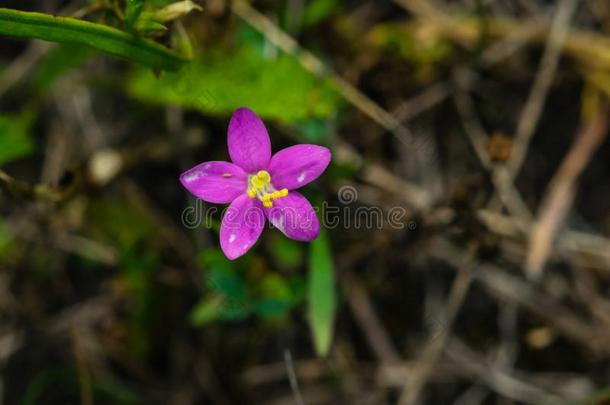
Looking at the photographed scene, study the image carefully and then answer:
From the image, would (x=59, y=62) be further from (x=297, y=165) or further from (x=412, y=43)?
(x=412, y=43)

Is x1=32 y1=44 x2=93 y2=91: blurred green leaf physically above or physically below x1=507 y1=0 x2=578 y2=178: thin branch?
above


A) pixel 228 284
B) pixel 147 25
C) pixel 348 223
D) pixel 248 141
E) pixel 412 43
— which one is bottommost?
pixel 228 284

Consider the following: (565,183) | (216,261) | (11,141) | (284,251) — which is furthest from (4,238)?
(565,183)

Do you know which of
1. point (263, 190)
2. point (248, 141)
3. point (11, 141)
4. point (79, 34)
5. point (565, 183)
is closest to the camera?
point (79, 34)

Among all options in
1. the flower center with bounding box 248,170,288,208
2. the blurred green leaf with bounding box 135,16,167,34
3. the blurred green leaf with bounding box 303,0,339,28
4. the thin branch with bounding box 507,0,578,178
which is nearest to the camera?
the blurred green leaf with bounding box 135,16,167,34

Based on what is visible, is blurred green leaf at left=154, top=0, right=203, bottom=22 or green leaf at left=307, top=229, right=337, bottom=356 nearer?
blurred green leaf at left=154, top=0, right=203, bottom=22

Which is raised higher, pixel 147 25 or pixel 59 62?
pixel 59 62

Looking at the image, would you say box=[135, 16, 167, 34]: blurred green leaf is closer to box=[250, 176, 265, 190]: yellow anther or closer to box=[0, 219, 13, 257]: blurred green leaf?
box=[250, 176, 265, 190]: yellow anther

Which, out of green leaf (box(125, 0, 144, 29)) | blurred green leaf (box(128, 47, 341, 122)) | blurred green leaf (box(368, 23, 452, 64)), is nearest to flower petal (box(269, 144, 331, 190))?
blurred green leaf (box(128, 47, 341, 122))
